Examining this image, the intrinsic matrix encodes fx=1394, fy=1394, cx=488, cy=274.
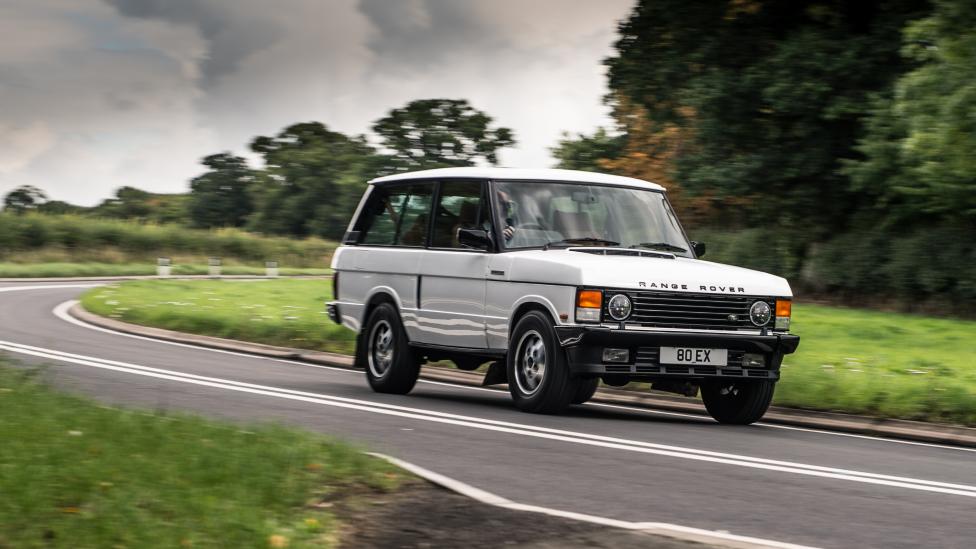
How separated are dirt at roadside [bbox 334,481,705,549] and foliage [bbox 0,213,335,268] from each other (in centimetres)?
5125

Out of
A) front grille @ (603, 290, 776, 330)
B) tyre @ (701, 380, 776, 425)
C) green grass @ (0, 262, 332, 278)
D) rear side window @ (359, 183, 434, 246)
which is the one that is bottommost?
tyre @ (701, 380, 776, 425)

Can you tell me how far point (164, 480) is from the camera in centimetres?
657

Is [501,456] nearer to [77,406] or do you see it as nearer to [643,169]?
[77,406]

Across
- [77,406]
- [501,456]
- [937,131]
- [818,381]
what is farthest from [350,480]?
[937,131]

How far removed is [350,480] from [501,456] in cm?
196

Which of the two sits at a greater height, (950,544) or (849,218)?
(849,218)

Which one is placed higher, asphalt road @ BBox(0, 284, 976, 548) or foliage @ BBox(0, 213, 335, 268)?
foliage @ BBox(0, 213, 335, 268)

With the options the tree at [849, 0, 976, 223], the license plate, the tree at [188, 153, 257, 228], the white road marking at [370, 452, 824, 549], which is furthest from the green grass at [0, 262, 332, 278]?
the tree at [188, 153, 257, 228]

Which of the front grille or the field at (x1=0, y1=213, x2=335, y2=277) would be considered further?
the field at (x1=0, y1=213, x2=335, y2=277)

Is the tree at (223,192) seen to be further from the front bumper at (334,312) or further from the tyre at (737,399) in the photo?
the tyre at (737,399)

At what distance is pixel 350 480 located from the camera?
23.3 ft

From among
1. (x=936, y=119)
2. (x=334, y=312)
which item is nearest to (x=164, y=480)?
(x=334, y=312)

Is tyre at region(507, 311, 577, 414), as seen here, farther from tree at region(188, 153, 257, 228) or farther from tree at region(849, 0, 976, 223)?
tree at region(188, 153, 257, 228)

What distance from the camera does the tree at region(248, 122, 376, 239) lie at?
332 feet
